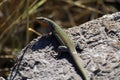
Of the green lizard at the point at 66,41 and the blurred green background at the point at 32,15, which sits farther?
the blurred green background at the point at 32,15

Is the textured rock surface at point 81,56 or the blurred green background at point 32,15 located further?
the blurred green background at point 32,15

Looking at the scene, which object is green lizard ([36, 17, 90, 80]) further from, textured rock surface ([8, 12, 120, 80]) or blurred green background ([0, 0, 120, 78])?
blurred green background ([0, 0, 120, 78])

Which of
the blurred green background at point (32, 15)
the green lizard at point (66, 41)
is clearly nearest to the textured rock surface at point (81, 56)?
the green lizard at point (66, 41)

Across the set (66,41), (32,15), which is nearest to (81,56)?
(66,41)

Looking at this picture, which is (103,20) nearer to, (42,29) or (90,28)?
(90,28)

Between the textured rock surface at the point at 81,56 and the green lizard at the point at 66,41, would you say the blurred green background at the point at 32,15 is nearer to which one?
the green lizard at the point at 66,41

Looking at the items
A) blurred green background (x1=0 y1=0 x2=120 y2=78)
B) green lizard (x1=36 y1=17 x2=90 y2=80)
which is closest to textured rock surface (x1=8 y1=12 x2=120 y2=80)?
green lizard (x1=36 y1=17 x2=90 y2=80)

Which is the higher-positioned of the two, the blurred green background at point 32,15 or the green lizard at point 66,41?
the blurred green background at point 32,15
